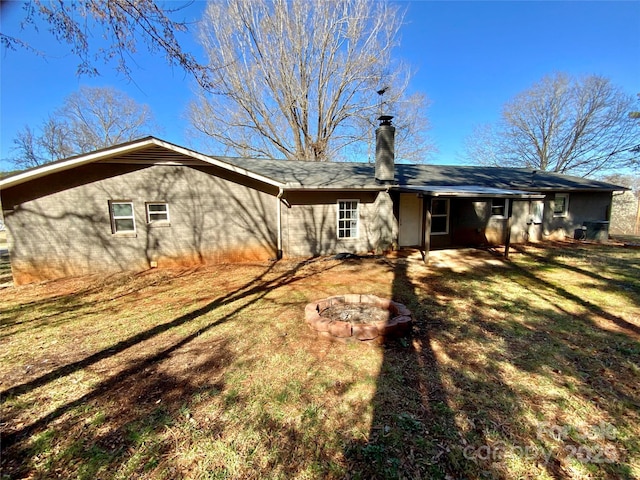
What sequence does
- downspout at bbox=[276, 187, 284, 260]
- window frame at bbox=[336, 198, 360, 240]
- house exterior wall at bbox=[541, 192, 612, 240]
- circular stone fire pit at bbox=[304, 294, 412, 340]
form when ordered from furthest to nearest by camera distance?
house exterior wall at bbox=[541, 192, 612, 240] → window frame at bbox=[336, 198, 360, 240] → downspout at bbox=[276, 187, 284, 260] → circular stone fire pit at bbox=[304, 294, 412, 340]

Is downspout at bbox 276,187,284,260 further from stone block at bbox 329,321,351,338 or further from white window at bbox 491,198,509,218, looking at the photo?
white window at bbox 491,198,509,218

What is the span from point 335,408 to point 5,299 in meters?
8.11

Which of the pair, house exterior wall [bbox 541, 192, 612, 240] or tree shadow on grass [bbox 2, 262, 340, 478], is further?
house exterior wall [bbox 541, 192, 612, 240]

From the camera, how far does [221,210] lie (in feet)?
30.0

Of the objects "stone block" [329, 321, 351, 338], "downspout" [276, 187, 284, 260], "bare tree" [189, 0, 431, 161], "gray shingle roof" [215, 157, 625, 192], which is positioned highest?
"bare tree" [189, 0, 431, 161]

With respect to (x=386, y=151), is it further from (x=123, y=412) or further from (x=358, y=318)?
(x=123, y=412)

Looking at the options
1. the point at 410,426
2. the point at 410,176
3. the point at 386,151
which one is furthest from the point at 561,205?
the point at 410,426

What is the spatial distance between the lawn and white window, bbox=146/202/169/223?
10.8 feet

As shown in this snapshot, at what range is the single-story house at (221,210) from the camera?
7.72 metres

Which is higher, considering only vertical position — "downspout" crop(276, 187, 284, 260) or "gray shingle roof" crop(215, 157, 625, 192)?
"gray shingle roof" crop(215, 157, 625, 192)

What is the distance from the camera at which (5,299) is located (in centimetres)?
650

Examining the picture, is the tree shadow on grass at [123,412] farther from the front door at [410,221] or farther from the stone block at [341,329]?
the front door at [410,221]

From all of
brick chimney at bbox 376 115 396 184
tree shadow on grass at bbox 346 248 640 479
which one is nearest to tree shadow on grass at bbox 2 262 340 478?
tree shadow on grass at bbox 346 248 640 479

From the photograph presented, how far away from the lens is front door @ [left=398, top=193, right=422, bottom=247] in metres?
10.9
